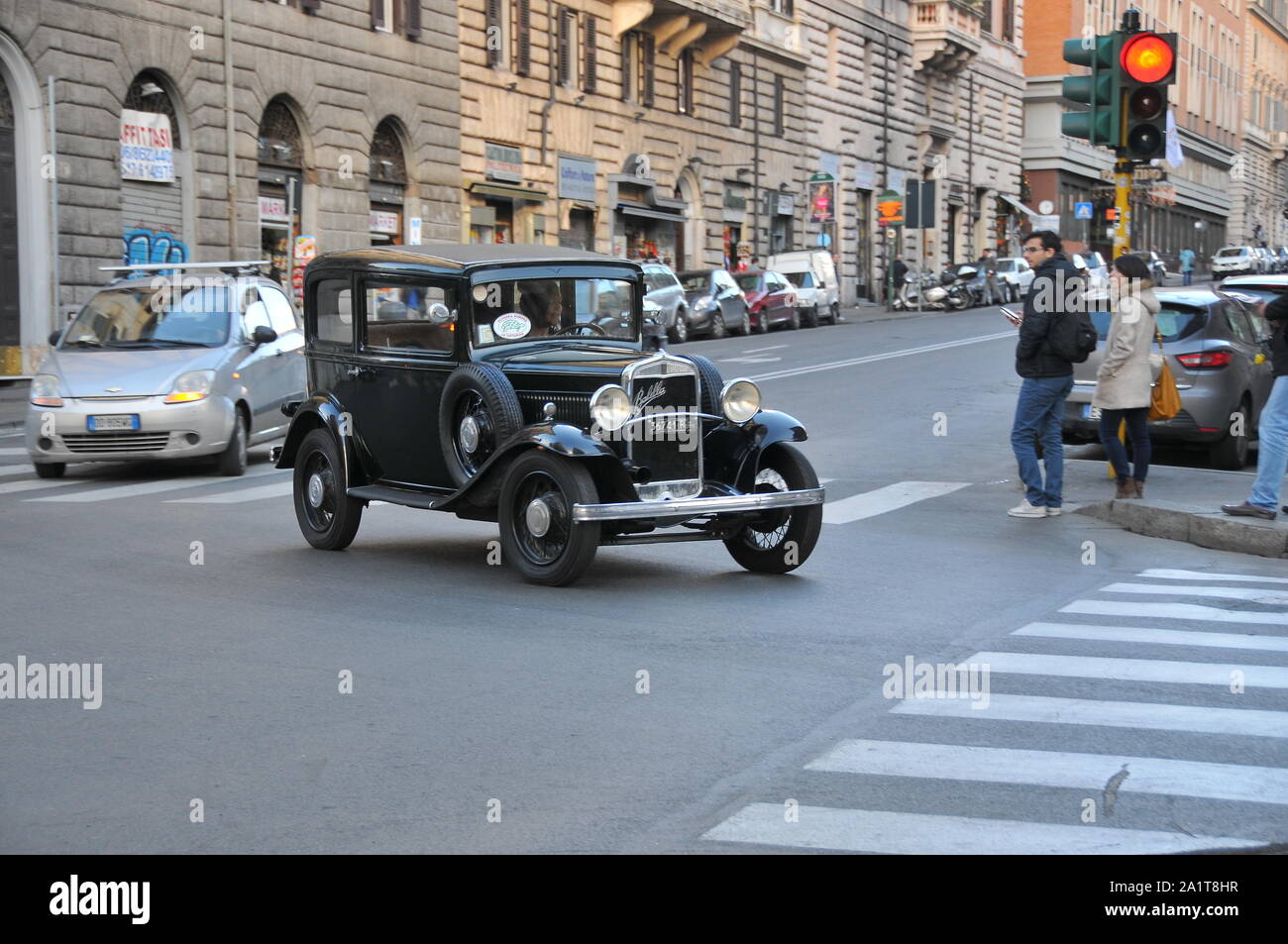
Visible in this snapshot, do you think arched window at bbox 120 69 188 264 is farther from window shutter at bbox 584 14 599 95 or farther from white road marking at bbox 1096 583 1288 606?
white road marking at bbox 1096 583 1288 606

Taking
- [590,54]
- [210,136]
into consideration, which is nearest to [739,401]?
[210,136]

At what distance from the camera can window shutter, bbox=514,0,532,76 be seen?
128 feet

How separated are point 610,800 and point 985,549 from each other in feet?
20.8

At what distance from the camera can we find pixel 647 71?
45438 mm

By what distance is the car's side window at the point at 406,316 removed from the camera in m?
10.1

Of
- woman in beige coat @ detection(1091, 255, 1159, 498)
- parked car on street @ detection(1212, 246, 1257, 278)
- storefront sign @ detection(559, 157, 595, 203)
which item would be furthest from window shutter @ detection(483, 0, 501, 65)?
parked car on street @ detection(1212, 246, 1257, 278)

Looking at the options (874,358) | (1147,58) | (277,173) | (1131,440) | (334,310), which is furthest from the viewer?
(277,173)

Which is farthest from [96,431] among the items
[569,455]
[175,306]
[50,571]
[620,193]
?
[620,193]

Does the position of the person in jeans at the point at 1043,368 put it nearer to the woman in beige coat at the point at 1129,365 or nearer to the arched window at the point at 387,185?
the woman in beige coat at the point at 1129,365

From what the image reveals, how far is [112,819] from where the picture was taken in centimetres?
524

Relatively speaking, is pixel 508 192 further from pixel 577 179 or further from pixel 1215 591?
pixel 1215 591

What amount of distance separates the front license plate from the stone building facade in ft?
37.5

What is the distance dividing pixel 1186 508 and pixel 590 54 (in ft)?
106

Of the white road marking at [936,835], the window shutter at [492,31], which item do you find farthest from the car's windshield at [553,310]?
the window shutter at [492,31]
